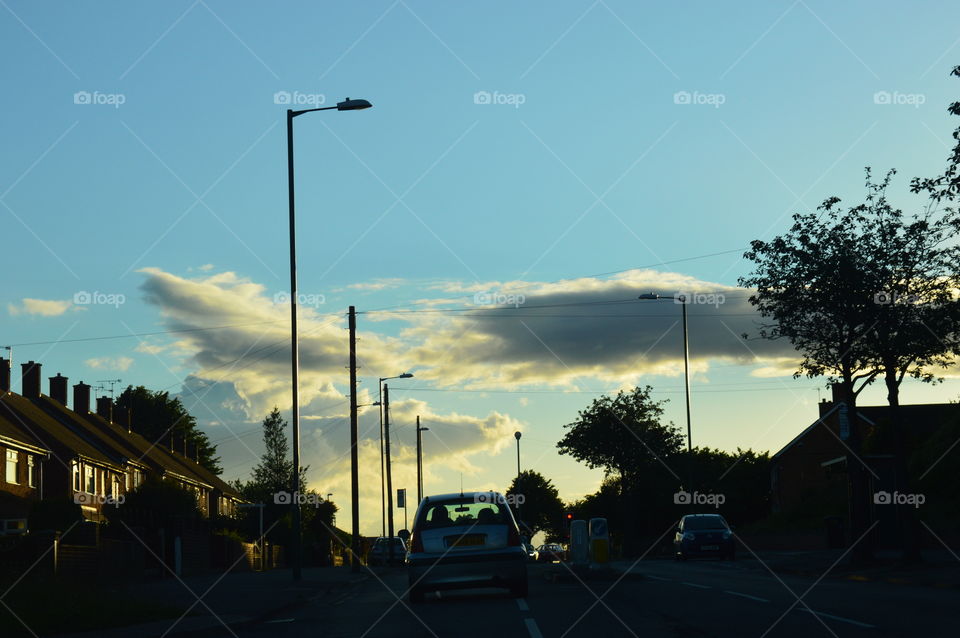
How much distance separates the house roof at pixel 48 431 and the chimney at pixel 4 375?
37 centimetres

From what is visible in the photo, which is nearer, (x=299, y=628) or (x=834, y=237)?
(x=299, y=628)

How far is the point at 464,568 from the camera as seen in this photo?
61.8ft

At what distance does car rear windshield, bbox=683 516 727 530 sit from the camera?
129ft

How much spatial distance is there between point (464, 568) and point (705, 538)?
71.1 feet

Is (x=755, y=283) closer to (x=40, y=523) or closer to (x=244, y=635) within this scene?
(x=244, y=635)

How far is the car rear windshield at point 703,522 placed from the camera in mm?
39250

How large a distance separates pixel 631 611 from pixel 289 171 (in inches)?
754

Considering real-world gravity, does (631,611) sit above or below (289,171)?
below

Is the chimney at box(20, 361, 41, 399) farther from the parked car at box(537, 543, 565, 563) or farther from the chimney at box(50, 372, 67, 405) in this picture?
the parked car at box(537, 543, 565, 563)

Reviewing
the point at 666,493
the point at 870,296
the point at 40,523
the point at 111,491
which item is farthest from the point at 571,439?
the point at 870,296

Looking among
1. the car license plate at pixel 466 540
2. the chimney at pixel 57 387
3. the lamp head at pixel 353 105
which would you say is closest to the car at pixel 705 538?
the lamp head at pixel 353 105

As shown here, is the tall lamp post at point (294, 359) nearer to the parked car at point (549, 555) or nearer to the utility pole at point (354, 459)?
the utility pole at point (354, 459)

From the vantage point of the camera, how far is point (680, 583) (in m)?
23.4

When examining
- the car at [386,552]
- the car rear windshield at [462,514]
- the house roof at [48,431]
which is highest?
the house roof at [48,431]
